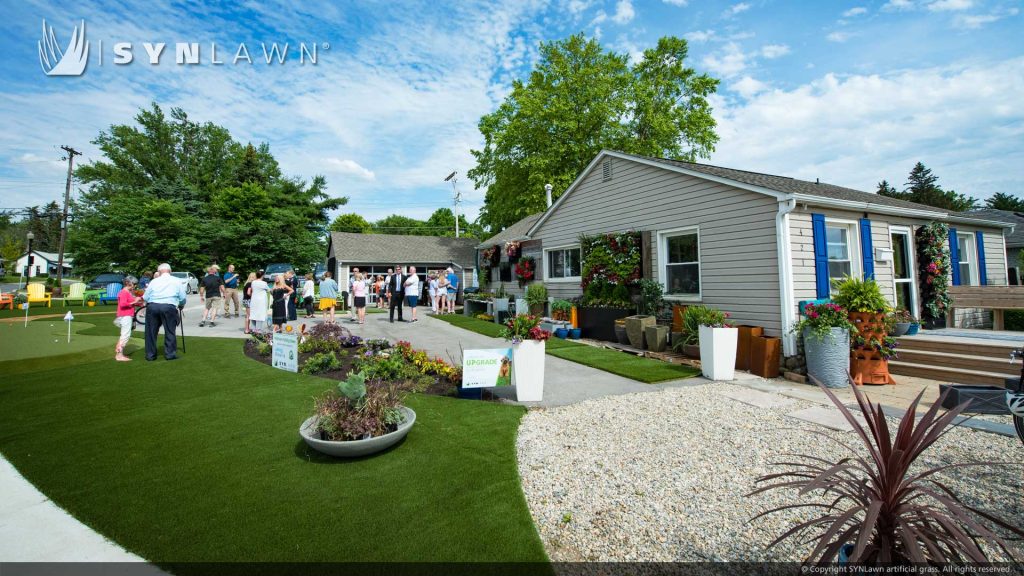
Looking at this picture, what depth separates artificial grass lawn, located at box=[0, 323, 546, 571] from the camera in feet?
8.96

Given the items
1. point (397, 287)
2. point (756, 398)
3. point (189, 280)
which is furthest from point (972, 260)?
point (189, 280)

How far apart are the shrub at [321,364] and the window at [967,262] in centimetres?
1414

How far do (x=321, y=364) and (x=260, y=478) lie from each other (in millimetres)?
4169

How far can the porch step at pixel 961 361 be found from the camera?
6180mm

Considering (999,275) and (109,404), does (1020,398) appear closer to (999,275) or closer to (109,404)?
(109,404)

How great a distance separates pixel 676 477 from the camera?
3.65 m

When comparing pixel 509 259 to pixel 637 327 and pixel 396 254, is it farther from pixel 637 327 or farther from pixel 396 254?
pixel 396 254

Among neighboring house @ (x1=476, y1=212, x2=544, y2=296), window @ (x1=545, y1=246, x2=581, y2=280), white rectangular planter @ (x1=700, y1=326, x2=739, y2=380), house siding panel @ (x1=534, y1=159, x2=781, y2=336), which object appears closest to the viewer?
white rectangular planter @ (x1=700, y1=326, x2=739, y2=380)

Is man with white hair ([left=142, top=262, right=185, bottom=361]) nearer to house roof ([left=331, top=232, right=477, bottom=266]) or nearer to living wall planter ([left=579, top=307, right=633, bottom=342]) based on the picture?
living wall planter ([left=579, top=307, right=633, bottom=342])

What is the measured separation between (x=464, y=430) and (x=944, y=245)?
36.4 feet

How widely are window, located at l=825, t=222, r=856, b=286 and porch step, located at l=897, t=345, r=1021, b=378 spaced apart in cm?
159

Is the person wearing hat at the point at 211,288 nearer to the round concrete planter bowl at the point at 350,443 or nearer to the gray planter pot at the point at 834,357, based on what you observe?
the round concrete planter bowl at the point at 350,443

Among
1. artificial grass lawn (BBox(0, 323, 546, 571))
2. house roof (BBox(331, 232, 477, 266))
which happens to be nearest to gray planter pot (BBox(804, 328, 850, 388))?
artificial grass lawn (BBox(0, 323, 546, 571))

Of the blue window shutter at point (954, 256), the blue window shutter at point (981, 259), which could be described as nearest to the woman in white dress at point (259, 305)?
the blue window shutter at point (954, 256)
